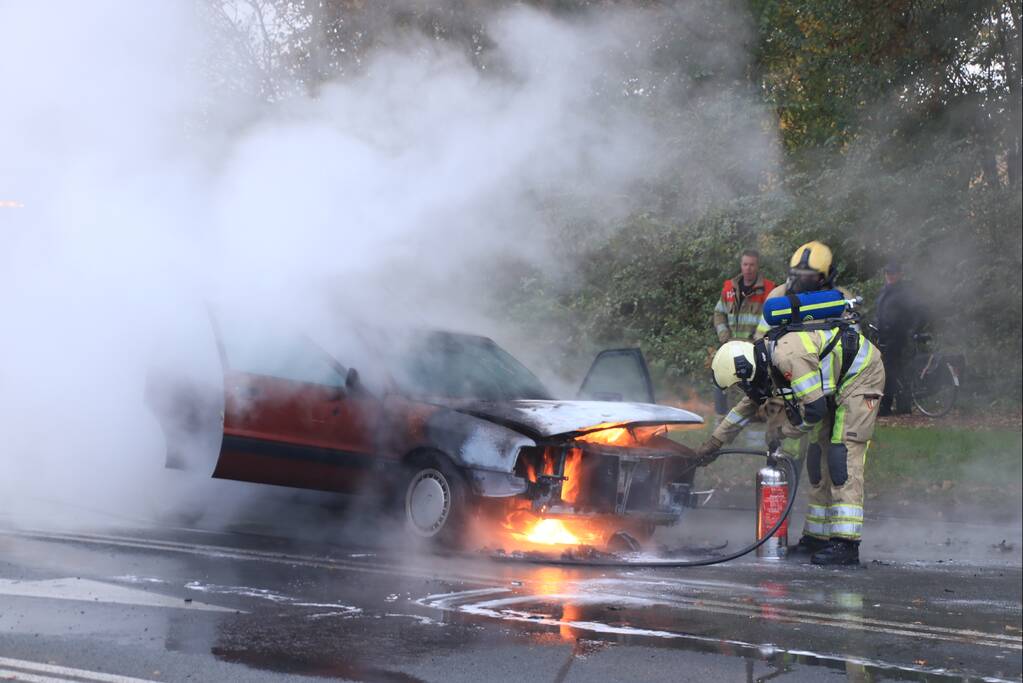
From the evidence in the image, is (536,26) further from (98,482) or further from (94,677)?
(94,677)

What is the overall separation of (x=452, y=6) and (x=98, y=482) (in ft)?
18.8

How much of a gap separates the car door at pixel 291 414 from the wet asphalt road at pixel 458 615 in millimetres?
477

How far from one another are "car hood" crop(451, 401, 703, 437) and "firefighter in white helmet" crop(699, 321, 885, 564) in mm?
544

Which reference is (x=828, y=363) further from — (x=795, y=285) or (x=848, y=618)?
(x=848, y=618)

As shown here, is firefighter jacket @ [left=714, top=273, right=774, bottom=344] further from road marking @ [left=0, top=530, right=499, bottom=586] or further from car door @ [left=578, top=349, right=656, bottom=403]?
road marking @ [left=0, top=530, right=499, bottom=586]

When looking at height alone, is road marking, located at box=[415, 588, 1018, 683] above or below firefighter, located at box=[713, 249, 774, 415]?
below

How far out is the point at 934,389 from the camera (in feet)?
52.3

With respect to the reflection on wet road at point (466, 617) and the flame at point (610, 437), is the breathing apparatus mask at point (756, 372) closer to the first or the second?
the flame at point (610, 437)

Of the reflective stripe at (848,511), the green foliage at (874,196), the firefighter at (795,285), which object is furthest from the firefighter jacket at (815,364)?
the green foliage at (874,196)

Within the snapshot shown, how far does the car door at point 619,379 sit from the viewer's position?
9660 millimetres

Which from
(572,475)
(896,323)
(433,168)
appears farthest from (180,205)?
(896,323)

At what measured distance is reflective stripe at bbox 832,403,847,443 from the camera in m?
8.88

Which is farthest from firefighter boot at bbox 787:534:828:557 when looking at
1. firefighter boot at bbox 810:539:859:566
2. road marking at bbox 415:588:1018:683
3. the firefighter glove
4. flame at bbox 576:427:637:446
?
road marking at bbox 415:588:1018:683

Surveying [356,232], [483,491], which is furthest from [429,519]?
[356,232]
